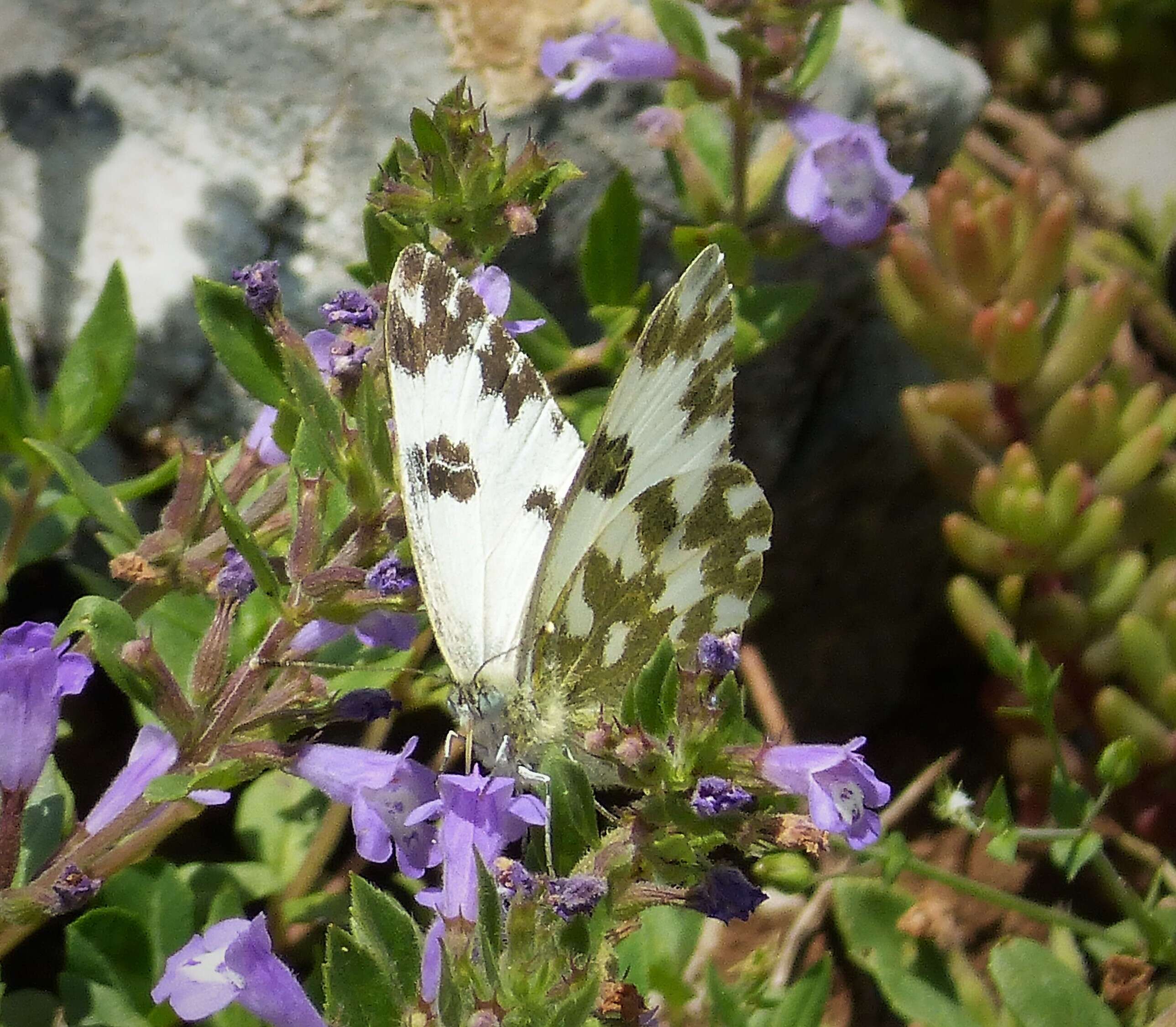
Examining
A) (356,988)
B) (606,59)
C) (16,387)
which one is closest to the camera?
(356,988)

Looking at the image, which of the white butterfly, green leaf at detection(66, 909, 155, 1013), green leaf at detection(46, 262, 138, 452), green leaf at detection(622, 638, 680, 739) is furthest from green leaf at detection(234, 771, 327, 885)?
green leaf at detection(622, 638, 680, 739)

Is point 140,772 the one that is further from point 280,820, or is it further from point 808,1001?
point 808,1001

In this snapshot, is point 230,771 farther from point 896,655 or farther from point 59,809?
point 896,655

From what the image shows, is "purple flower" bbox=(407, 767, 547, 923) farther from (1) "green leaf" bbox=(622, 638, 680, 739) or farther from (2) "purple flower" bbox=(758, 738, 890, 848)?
(2) "purple flower" bbox=(758, 738, 890, 848)

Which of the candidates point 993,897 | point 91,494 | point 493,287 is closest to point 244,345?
point 91,494

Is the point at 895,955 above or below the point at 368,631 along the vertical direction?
below

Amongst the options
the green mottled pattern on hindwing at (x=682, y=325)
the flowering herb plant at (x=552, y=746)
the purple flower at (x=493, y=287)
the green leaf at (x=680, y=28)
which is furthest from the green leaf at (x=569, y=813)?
the green leaf at (x=680, y=28)

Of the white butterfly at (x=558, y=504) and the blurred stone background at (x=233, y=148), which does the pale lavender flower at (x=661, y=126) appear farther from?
the white butterfly at (x=558, y=504)
